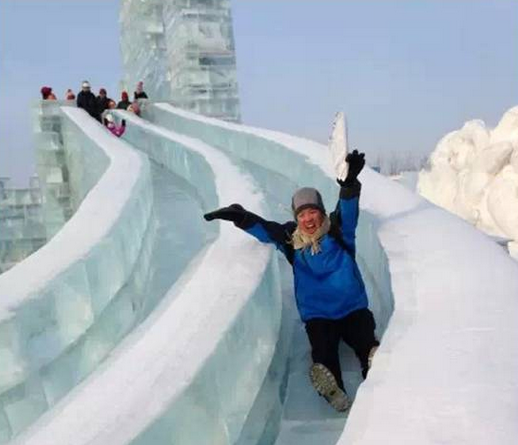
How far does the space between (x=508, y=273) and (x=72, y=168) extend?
38.1 feet

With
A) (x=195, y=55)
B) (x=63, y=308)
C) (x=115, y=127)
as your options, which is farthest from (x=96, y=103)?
(x=63, y=308)

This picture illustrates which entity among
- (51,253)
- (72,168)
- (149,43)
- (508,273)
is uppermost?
(149,43)

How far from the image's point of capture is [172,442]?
1.43 metres

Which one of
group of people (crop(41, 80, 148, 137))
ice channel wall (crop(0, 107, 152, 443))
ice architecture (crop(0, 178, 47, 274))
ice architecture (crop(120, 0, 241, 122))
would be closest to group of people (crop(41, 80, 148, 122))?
group of people (crop(41, 80, 148, 137))

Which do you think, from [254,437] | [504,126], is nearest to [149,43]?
[504,126]

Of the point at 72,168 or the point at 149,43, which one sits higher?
the point at 149,43

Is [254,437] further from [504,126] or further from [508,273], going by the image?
[504,126]

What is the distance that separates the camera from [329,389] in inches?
82.5

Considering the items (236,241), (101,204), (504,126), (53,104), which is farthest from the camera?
(53,104)

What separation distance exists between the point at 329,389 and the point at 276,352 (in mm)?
347

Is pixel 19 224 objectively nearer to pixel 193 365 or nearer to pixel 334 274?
pixel 334 274

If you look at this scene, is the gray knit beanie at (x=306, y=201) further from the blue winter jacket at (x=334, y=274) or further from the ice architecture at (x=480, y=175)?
the ice architecture at (x=480, y=175)

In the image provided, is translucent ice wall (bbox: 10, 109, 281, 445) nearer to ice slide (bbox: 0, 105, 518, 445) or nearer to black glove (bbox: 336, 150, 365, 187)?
ice slide (bbox: 0, 105, 518, 445)

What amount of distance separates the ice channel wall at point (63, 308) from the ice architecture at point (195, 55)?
40.2ft
